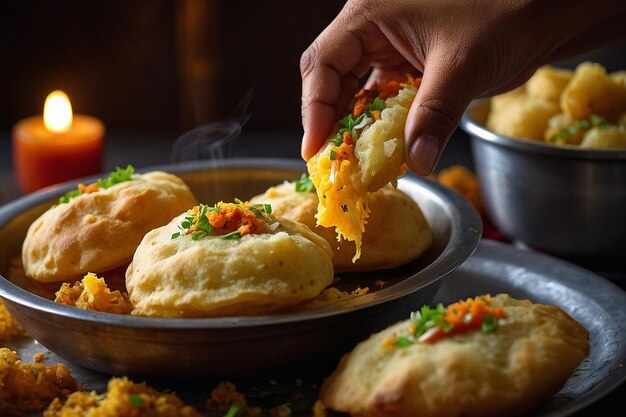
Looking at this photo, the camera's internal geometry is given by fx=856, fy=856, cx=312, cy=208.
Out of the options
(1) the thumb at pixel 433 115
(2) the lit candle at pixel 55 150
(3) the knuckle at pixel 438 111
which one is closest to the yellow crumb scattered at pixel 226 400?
(1) the thumb at pixel 433 115

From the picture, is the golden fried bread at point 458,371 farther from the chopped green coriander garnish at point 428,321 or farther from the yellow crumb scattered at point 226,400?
the yellow crumb scattered at point 226,400

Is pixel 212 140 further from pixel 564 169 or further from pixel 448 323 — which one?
pixel 448 323

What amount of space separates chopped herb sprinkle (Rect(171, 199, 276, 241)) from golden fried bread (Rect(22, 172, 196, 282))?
0.30m

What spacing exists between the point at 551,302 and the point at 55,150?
273cm

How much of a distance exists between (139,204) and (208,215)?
416 mm

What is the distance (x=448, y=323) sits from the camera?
2.10 metres

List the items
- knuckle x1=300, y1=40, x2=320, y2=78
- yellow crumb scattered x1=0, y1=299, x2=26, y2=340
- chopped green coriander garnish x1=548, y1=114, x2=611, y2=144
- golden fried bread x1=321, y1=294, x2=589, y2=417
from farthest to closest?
chopped green coriander garnish x1=548, y1=114, x2=611, y2=144 → knuckle x1=300, y1=40, x2=320, y2=78 → yellow crumb scattered x1=0, y1=299, x2=26, y2=340 → golden fried bread x1=321, y1=294, x2=589, y2=417

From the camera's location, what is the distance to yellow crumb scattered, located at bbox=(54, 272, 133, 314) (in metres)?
2.38

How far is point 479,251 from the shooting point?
3455mm

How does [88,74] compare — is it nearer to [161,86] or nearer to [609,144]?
[161,86]

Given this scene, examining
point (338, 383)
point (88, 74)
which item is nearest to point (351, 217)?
point (338, 383)

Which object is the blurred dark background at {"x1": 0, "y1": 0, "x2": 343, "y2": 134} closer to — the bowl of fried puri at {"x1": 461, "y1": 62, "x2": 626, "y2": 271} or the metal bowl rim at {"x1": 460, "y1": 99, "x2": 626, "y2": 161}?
the bowl of fried puri at {"x1": 461, "y1": 62, "x2": 626, "y2": 271}

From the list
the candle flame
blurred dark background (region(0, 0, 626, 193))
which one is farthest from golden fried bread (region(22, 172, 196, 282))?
blurred dark background (region(0, 0, 626, 193))

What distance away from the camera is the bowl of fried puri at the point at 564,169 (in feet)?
11.1
